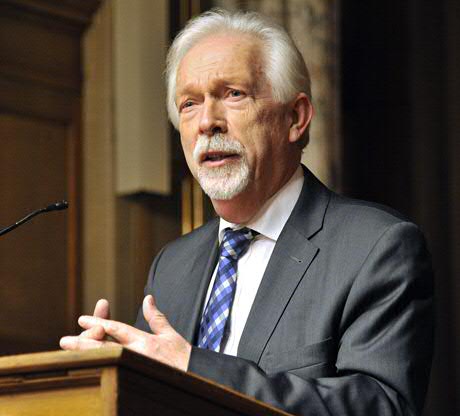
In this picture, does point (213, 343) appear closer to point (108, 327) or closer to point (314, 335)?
point (314, 335)

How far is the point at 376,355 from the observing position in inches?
95.0

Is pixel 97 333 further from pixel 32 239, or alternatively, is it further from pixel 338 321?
pixel 32 239

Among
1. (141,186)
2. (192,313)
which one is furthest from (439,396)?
(192,313)

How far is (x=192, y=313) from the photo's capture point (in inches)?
114

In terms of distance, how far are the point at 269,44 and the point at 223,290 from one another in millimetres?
765

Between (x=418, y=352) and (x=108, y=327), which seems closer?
(x=108, y=327)

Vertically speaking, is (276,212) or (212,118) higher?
(212,118)

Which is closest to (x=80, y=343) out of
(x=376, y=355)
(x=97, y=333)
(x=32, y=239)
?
(x=97, y=333)

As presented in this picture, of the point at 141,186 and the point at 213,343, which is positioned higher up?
the point at 141,186

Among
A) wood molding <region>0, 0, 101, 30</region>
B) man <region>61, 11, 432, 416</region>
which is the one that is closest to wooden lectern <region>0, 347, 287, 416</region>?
man <region>61, 11, 432, 416</region>

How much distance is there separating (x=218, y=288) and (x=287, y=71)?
692mm

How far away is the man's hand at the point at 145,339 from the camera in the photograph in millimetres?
2068

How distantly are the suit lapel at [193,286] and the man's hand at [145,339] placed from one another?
2.32ft

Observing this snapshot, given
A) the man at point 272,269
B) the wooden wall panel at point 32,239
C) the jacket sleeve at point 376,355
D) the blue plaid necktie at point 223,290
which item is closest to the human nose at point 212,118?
the man at point 272,269
